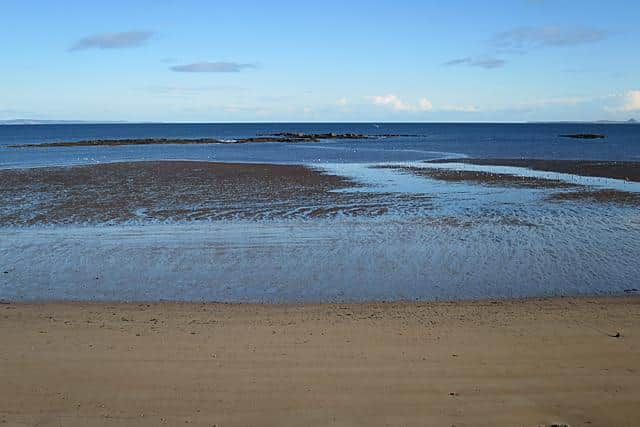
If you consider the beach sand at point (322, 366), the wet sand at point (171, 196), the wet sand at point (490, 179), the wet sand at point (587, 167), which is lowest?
the beach sand at point (322, 366)

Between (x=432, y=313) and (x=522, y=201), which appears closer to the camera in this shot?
(x=432, y=313)

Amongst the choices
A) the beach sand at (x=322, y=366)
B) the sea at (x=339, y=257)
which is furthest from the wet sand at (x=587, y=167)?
the beach sand at (x=322, y=366)

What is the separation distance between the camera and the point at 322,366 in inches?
281

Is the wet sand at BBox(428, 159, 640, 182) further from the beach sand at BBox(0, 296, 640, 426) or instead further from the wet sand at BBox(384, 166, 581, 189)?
the beach sand at BBox(0, 296, 640, 426)

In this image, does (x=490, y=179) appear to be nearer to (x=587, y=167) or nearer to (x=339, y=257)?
(x=587, y=167)

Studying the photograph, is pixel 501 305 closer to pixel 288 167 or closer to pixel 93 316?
pixel 93 316

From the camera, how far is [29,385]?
262 inches

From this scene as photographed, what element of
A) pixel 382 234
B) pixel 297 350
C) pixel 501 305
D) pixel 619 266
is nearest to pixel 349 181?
pixel 382 234

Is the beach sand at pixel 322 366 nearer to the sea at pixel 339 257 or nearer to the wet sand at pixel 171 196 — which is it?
the sea at pixel 339 257

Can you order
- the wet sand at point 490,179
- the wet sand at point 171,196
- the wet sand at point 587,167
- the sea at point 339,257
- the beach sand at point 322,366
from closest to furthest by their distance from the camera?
1. the beach sand at point 322,366
2. the sea at point 339,257
3. the wet sand at point 171,196
4. the wet sand at point 490,179
5. the wet sand at point 587,167

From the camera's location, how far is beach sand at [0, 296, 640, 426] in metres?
6.04

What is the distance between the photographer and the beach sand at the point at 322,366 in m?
6.04

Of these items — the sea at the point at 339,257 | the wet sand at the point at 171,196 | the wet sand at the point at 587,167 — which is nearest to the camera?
the sea at the point at 339,257

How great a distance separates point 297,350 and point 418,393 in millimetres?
1850
